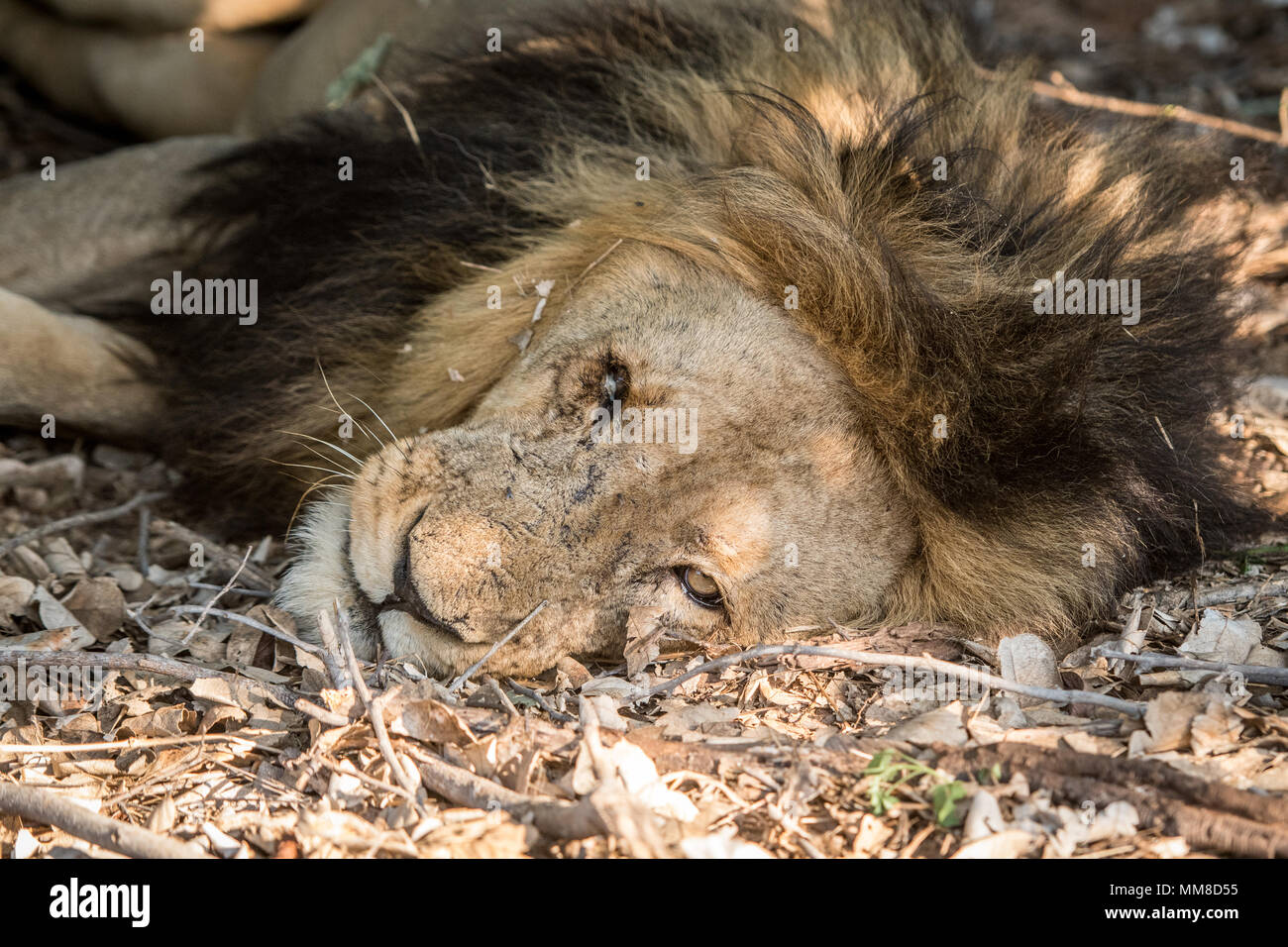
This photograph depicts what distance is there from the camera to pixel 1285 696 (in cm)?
257

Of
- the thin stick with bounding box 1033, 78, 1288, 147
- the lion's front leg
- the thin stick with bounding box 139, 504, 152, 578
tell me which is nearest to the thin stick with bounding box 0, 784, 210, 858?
the thin stick with bounding box 139, 504, 152, 578

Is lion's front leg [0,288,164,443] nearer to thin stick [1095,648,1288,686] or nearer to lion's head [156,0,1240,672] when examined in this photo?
lion's head [156,0,1240,672]

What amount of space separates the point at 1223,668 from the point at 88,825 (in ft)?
7.31

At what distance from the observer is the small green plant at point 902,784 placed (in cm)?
214

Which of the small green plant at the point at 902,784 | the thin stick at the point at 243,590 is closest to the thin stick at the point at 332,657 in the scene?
the thin stick at the point at 243,590

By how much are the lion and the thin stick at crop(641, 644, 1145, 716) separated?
18 cm

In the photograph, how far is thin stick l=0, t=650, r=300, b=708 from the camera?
2473mm

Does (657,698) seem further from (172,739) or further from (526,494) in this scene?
(172,739)

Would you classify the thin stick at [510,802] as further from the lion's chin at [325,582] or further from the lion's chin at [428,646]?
the lion's chin at [325,582]

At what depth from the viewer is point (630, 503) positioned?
8.75 feet

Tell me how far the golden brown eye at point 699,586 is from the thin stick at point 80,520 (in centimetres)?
173

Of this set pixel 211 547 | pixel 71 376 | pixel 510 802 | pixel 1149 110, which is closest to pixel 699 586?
pixel 510 802

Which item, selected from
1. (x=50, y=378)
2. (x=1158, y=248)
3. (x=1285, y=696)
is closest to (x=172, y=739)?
(x=50, y=378)

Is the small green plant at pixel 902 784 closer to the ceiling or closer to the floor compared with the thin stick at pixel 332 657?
closer to the floor
